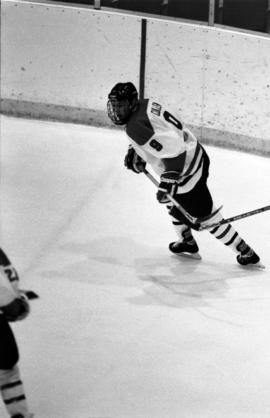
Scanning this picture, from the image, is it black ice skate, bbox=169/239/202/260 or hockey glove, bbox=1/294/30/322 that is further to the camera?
black ice skate, bbox=169/239/202/260

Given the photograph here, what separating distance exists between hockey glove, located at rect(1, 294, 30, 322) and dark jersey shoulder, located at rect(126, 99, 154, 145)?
57.0 inches

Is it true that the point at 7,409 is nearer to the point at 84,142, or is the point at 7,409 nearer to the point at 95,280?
the point at 95,280

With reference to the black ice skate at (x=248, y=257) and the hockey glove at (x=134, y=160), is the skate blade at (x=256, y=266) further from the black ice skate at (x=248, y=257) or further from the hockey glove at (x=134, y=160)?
the hockey glove at (x=134, y=160)

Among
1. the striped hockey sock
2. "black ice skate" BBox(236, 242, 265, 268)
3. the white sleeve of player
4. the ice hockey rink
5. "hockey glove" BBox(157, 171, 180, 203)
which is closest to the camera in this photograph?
the white sleeve of player

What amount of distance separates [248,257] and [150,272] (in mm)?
462

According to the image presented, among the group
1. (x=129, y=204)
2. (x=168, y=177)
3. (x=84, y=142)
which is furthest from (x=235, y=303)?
(x=84, y=142)

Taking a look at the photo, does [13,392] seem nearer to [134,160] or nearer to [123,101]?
[123,101]

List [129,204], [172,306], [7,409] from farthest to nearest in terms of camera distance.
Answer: [129,204] < [172,306] < [7,409]

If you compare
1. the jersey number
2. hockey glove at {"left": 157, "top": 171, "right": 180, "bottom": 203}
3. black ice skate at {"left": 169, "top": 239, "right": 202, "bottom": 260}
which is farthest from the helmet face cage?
black ice skate at {"left": 169, "top": 239, "right": 202, "bottom": 260}

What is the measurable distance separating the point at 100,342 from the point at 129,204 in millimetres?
1609

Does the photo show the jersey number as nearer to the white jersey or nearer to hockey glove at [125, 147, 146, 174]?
the white jersey

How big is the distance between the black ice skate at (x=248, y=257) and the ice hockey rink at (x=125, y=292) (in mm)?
64

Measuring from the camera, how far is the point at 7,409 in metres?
3.03

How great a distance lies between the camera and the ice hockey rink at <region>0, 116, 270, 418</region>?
3.34 m
